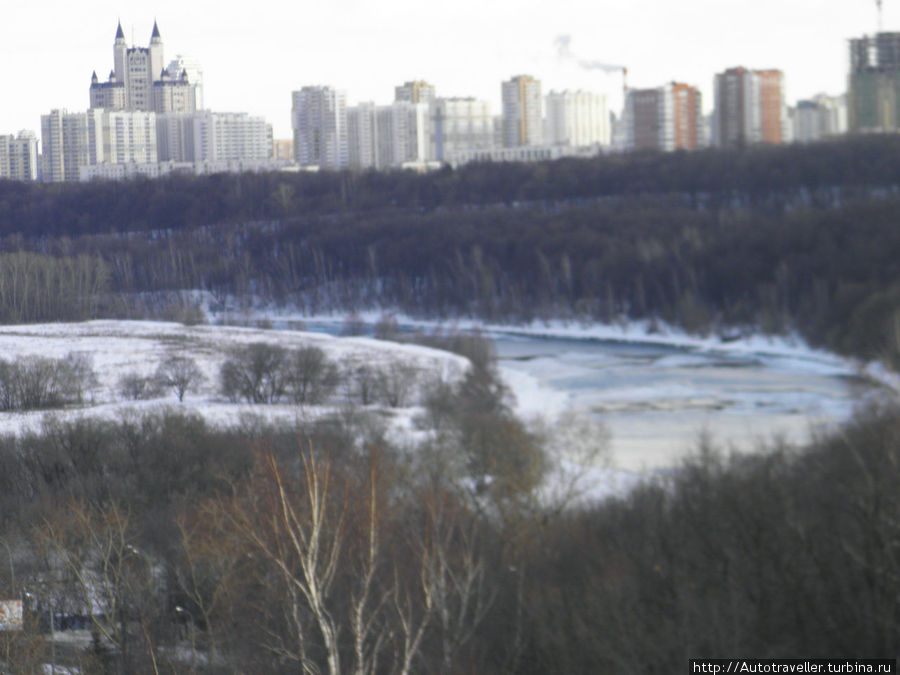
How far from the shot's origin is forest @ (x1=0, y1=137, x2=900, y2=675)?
379 centimetres

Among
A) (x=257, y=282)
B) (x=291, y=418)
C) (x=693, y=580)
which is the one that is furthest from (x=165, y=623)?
(x=257, y=282)

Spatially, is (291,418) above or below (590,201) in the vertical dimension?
below

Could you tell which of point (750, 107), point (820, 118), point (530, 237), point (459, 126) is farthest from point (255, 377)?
point (459, 126)

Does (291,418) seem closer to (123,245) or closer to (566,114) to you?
(123,245)

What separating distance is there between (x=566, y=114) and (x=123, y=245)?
21208 millimetres

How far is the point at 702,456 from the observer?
7070 millimetres

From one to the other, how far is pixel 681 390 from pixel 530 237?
38.8 feet

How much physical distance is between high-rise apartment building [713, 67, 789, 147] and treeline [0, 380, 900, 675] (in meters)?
9.33

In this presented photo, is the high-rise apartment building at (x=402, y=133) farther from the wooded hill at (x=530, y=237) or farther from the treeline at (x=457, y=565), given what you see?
the treeline at (x=457, y=565)

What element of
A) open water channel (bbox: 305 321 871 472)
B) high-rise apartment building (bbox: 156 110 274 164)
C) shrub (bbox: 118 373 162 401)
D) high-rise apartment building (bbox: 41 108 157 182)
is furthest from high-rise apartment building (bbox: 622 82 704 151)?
high-rise apartment building (bbox: 41 108 157 182)

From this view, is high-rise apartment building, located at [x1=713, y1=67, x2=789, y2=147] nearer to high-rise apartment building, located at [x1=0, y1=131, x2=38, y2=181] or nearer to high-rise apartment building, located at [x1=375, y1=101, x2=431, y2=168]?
high-rise apartment building, located at [x1=375, y1=101, x2=431, y2=168]

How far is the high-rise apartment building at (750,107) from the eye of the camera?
15242 millimetres

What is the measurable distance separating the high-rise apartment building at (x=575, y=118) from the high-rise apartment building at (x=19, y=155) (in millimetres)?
18157

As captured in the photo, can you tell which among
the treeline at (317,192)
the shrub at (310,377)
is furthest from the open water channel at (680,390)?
the treeline at (317,192)
